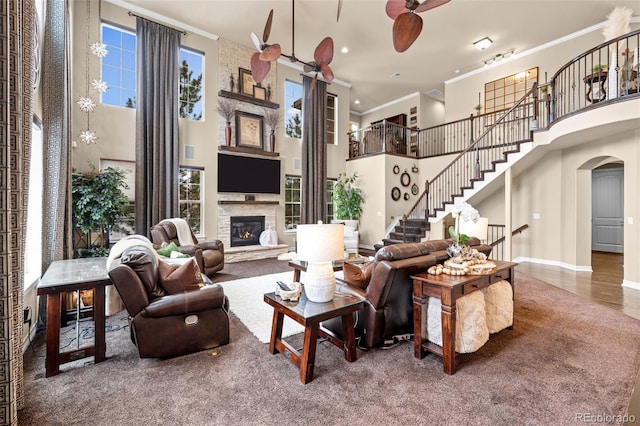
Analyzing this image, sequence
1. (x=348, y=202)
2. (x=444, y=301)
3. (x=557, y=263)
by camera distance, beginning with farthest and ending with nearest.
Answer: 1. (x=348, y=202)
2. (x=557, y=263)
3. (x=444, y=301)

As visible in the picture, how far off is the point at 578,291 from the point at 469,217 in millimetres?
3393

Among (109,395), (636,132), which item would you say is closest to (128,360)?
(109,395)

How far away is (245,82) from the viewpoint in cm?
738

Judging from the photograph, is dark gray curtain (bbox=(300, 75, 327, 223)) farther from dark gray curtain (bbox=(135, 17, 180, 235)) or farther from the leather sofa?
the leather sofa

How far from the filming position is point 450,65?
27.7ft

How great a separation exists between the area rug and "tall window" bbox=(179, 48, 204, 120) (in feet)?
13.6

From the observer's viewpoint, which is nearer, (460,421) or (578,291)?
(460,421)

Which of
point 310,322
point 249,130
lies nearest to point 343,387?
point 310,322

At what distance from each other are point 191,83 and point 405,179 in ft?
21.3

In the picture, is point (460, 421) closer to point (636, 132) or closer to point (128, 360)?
point (128, 360)

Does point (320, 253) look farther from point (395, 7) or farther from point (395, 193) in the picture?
point (395, 193)

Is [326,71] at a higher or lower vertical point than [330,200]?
higher

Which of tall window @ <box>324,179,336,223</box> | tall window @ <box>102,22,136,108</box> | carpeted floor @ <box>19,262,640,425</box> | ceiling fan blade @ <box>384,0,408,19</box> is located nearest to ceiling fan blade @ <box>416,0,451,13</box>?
Answer: ceiling fan blade @ <box>384,0,408,19</box>

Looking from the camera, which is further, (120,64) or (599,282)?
(120,64)
